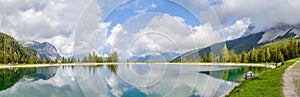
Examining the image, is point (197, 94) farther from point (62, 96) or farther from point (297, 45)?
point (297, 45)

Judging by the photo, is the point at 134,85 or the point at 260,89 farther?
the point at 260,89

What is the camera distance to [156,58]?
1204 centimetres

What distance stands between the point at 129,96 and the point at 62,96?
10.6 meters

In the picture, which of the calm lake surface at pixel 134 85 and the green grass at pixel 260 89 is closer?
the calm lake surface at pixel 134 85

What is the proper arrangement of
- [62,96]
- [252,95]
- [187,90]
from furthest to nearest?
[62,96] → [187,90] → [252,95]

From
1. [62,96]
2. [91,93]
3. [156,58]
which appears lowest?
[62,96]

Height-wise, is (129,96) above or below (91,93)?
below

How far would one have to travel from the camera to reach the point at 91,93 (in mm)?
9039

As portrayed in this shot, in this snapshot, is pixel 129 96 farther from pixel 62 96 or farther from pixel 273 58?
pixel 273 58

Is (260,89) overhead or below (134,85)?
below

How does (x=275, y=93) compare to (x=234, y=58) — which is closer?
(x=275, y=93)

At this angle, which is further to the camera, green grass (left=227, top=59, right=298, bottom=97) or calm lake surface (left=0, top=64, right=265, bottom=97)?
green grass (left=227, top=59, right=298, bottom=97)

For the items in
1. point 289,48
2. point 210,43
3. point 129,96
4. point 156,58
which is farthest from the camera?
point 289,48

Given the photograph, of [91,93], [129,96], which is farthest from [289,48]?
[91,93]
